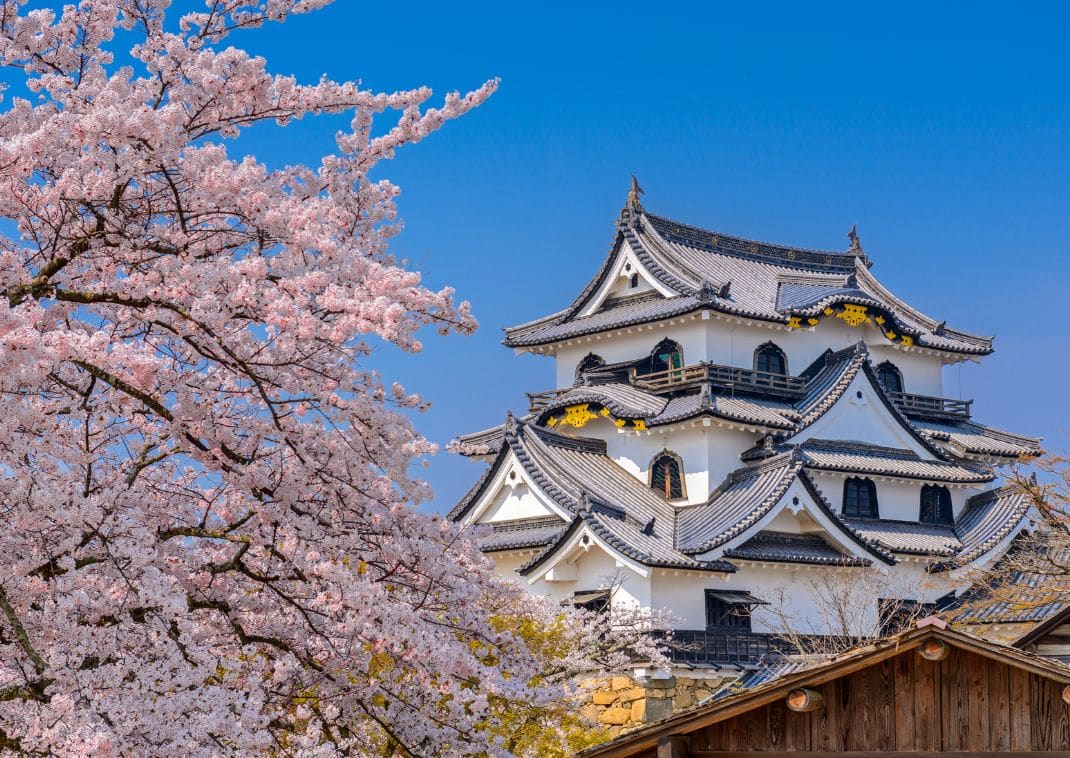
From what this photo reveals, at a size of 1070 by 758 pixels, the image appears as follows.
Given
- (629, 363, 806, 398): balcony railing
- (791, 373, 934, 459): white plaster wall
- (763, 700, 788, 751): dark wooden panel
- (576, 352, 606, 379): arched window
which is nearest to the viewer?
(763, 700, 788, 751): dark wooden panel

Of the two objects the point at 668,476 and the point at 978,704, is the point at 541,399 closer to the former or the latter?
the point at 668,476

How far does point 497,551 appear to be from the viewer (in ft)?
101

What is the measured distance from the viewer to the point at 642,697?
2703 centimetres

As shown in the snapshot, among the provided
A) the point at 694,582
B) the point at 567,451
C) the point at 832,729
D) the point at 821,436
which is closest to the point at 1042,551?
the point at 821,436

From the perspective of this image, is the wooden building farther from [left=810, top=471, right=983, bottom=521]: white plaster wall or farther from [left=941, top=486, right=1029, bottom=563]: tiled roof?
[left=810, top=471, right=983, bottom=521]: white plaster wall

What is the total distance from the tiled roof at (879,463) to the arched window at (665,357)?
3942 millimetres

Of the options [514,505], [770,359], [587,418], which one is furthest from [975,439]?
[514,505]

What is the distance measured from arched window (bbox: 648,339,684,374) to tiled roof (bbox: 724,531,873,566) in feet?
18.9

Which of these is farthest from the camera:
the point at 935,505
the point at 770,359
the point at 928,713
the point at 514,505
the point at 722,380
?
the point at 770,359

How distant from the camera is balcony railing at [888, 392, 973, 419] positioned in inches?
1469

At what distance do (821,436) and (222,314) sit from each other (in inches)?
→ 1064

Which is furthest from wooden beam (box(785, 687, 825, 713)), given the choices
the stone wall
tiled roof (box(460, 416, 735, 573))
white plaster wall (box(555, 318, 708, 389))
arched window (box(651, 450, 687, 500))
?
white plaster wall (box(555, 318, 708, 389))

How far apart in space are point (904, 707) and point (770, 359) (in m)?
26.8

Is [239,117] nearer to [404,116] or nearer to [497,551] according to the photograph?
[404,116]
